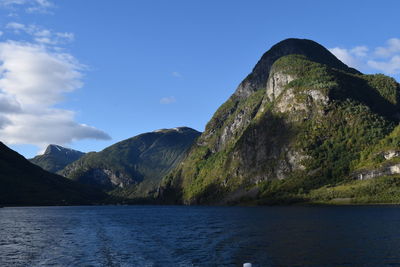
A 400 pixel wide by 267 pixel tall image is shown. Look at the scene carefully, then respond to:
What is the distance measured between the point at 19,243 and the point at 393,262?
272 ft

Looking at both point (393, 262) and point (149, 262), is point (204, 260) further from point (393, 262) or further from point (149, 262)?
point (393, 262)

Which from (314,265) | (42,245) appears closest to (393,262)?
(314,265)

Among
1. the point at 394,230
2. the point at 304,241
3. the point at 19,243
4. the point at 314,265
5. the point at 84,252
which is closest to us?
the point at 314,265

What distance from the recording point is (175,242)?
94.8 meters

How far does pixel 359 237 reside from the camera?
94.8 m

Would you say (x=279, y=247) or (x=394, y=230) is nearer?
(x=279, y=247)

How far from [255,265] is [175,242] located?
3476 cm

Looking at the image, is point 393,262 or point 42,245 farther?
point 42,245

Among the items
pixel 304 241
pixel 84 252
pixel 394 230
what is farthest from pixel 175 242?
pixel 394 230

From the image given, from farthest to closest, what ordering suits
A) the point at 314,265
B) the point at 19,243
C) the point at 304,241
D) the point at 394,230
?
1. the point at 394,230
2. the point at 19,243
3. the point at 304,241
4. the point at 314,265

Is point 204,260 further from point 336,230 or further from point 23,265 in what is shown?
point 336,230

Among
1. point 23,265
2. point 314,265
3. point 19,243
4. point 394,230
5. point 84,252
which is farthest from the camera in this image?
point 394,230

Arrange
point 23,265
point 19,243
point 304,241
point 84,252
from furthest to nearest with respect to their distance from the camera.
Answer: point 19,243, point 304,241, point 84,252, point 23,265

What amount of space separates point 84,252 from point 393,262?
188ft
